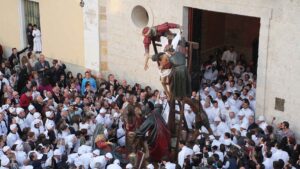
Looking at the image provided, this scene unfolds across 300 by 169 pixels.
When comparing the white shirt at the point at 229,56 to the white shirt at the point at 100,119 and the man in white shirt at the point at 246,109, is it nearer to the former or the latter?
the man in white shirt at the point at 246,109

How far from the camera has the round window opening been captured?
2258 centimetres

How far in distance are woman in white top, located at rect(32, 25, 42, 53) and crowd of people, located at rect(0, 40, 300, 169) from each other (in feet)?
7.75

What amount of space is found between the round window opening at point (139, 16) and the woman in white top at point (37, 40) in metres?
5.53

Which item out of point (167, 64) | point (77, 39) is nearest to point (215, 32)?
point (77, 39)

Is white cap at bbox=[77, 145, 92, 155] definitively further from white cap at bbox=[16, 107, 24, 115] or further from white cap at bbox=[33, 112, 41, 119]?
white cap at bbox=[16, 107, 24, 115]

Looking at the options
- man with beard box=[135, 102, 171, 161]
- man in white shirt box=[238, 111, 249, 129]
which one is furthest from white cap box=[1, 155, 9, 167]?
man in white shirt box=[238, 111, 249, 129]

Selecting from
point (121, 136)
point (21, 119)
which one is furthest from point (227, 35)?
point (21, 119)

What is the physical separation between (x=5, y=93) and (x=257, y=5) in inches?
355

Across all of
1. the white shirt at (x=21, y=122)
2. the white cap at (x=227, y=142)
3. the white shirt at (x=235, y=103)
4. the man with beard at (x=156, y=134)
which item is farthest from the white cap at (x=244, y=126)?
the white shirt at (x=21, y=122)

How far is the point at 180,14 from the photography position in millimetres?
21250

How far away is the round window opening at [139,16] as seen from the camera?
74.1 ft

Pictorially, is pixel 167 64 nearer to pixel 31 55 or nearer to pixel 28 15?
pixel 31 55

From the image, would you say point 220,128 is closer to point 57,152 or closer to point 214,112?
point 214,112

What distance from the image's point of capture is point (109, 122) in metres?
19.3
